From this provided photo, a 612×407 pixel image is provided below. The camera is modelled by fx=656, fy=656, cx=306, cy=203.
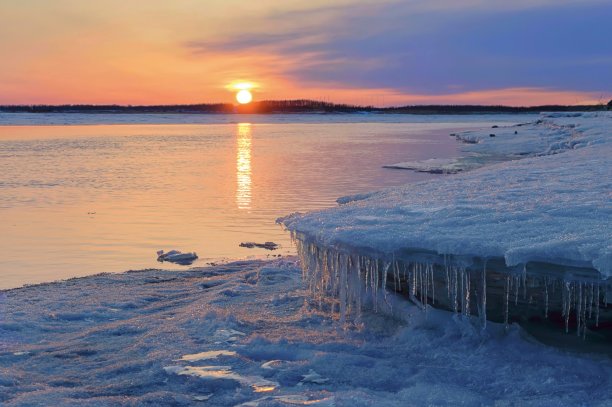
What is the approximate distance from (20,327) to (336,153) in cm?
2106

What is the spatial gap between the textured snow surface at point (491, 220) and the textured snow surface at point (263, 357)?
778mm

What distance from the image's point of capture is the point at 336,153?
26172 millimetres

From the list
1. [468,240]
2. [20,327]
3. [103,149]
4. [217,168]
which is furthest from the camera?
[103,149]

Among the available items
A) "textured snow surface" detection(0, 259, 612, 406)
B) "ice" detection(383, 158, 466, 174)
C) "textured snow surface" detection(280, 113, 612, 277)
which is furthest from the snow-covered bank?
"ice" detection(383, 158, 466, 174)

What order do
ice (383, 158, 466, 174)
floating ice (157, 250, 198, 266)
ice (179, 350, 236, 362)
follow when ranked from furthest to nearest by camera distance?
ice (383, 158, 466, 174), floating ice (157, 250, 198, 266), ice (179, 350, 236, 362)

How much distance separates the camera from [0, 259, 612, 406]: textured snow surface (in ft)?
13.8

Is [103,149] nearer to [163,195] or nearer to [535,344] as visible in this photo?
[163,195]

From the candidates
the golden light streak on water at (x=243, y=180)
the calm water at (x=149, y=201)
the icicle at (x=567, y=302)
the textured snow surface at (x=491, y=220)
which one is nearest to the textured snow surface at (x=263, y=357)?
the icicle at (x=567, y=302)

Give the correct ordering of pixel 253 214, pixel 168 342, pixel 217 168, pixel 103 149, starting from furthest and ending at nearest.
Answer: pixel 103 149
pixel 217 168
pixel 253 214
pixel 168 342

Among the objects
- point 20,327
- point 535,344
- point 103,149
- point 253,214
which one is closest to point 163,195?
point 253,214

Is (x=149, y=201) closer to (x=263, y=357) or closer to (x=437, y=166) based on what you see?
(x=263, y=357)

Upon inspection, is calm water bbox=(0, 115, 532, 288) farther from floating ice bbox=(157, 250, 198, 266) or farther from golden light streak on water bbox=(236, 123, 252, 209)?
floating ice bbox=(157, 250, 198, 266)

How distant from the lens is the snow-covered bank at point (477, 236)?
4168 millimetres

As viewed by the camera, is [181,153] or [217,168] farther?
[181,153]
